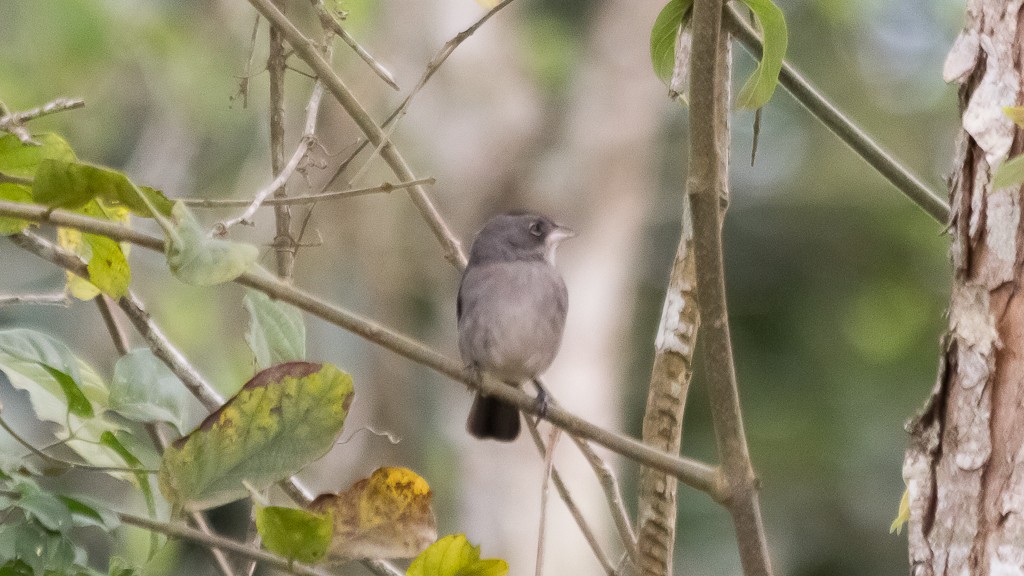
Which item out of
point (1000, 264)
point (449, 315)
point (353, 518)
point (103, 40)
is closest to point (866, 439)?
point (449, 315)

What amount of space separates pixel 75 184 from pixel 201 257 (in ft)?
0.72

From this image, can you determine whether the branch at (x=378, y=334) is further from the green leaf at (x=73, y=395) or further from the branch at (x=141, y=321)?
the green leaf at (x=73, y=395)

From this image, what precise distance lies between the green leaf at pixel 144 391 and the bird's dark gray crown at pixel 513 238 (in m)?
2.80

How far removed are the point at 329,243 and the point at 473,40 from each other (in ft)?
5.84

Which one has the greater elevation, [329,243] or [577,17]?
[577,17]

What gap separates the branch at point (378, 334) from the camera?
1.61m

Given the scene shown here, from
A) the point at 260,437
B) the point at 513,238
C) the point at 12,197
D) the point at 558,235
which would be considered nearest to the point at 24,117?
the point at 12,197

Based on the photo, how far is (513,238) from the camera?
16.3 ft

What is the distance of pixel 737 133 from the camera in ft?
29.0

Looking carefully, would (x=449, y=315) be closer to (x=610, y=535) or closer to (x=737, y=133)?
(x=610, y=535)

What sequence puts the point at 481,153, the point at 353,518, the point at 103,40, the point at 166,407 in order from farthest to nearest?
the point at 481,153
the point at 103,40
the point at 166,407
the point at 353,518

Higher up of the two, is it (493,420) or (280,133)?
(493,420)

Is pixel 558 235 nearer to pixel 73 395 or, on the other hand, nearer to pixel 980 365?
pixel 980 365

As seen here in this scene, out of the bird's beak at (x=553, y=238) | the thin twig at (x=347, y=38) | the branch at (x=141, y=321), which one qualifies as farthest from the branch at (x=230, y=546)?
the bird's beak at (x=553, y=238)
